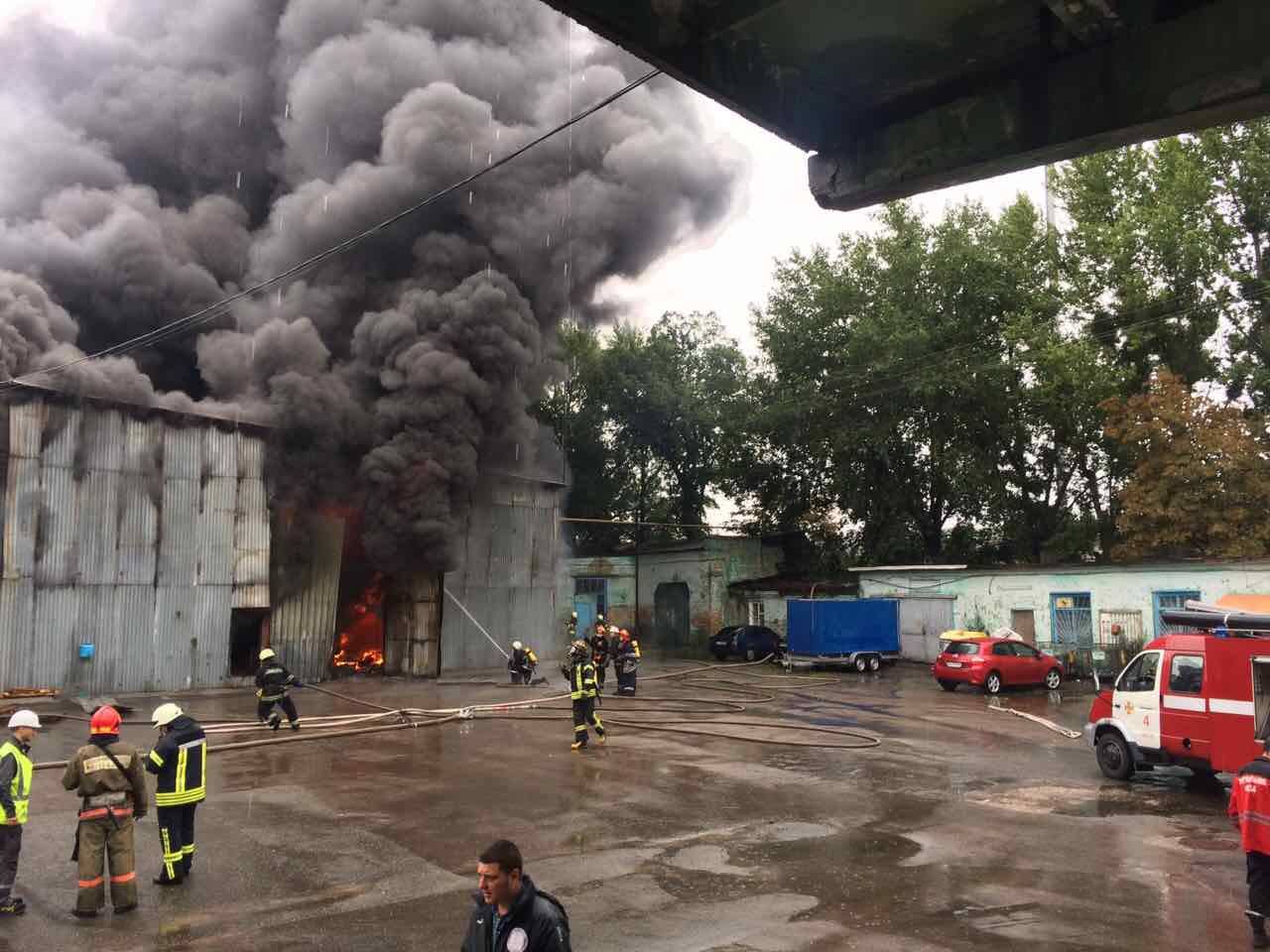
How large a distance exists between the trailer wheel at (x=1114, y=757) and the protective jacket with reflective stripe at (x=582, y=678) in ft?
20.4

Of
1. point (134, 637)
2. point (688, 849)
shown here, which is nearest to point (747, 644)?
point (134, 637)

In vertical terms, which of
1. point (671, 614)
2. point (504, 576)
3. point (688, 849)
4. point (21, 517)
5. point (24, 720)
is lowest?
point (688, 849)

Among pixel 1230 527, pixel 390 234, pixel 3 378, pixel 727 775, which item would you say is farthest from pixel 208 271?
pixel 1230 527

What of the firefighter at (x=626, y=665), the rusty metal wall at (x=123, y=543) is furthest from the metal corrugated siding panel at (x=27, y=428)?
the firefighter at (x=626, y=665)

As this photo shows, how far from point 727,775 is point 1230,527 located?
2093 centimetres

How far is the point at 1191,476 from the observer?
2580 cm

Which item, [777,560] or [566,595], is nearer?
[777,560]

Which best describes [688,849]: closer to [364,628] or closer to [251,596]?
[251,596]

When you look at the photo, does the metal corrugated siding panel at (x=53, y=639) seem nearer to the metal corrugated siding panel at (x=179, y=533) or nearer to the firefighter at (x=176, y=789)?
the metal corrugated siding panel at (x=179, y=533)

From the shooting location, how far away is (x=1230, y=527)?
2520cm

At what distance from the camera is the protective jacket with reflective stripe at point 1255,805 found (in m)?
5.61

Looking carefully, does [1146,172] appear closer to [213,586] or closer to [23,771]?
[213,586]

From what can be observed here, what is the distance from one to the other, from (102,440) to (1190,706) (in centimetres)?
1947

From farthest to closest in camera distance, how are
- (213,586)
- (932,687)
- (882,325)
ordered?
(882,325) < (932,687) < (213,586)
